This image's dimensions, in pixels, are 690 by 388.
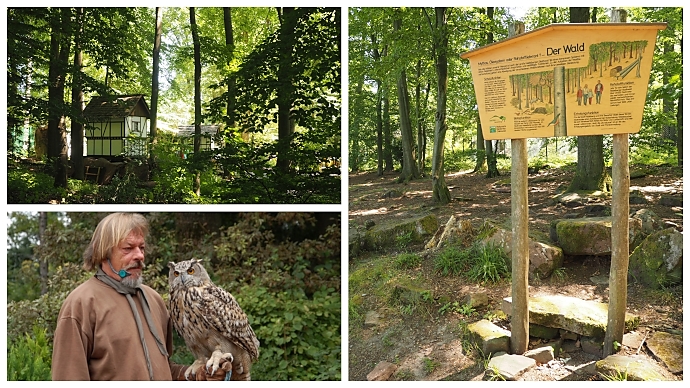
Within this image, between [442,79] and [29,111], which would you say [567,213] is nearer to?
[442,79]

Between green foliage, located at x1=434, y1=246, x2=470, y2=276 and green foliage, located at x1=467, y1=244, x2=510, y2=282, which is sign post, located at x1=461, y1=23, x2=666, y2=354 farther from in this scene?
green foliage, located at x1=434, y1=246, x2=470, y2=276

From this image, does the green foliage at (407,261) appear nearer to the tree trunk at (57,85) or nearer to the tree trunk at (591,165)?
the tree trunk at (591,165)

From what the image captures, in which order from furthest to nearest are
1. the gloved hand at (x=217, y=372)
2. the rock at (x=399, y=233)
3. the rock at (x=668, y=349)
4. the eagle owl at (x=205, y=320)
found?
the rock at (x=399, y=233) → the rock at (x=668, y=349) → the eagle owl at (x=205, y=320) → the gloved hand at (x=217, y=372)

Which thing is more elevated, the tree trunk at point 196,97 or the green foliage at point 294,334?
the tree trunk at point 196,97

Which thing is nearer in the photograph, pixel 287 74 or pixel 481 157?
pixel 287 74

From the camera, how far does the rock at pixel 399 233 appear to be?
6.04 metres

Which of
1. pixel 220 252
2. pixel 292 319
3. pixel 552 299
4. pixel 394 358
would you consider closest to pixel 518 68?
pixel 552 299

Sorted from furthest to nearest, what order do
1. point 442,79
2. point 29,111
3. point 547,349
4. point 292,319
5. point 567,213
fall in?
point 442,79
point 567,213
point 29,111
point 292,319
point 547,349

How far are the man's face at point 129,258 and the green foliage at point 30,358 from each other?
2.42 m

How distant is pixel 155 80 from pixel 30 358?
3214 mm

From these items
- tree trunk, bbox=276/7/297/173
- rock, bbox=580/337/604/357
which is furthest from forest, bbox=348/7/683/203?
rock, bbox=580/337/604/357

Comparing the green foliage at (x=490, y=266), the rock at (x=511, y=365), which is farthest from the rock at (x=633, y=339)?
the green foliage at (x=490, y=266)

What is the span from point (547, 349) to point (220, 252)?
10.2 feet
